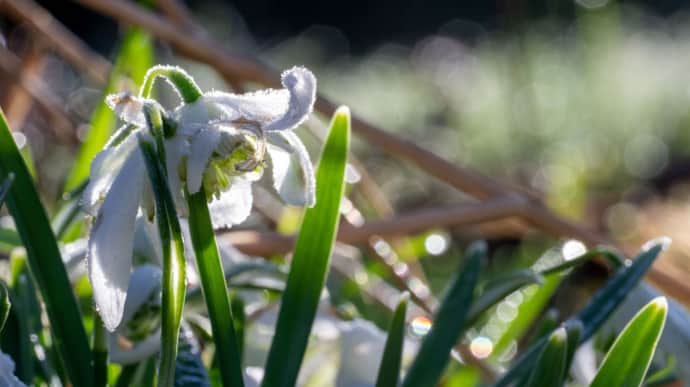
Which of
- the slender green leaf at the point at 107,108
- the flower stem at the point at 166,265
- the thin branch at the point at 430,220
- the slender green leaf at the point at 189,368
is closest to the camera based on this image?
the flower stem at the point at 166,265

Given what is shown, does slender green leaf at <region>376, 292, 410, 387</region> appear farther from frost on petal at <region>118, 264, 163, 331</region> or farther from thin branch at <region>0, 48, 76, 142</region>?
thin branch at <region>0, 48, 76, 142</region>

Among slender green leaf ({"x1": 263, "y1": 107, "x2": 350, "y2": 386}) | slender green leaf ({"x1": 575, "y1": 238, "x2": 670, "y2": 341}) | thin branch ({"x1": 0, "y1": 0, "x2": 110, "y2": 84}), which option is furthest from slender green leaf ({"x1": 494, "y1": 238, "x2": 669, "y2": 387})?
thin branch ({"x1": 0, "y1": 0, "x2": 110, "y2": 84})

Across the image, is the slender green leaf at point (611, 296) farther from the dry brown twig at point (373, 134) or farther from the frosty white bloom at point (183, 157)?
the dry brown twig at point (373, 134)

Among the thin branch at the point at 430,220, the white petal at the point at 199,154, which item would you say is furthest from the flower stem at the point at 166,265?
the thin branch at the point at 430,220

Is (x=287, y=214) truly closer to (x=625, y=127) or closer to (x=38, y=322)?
→ (x=38, y=322)

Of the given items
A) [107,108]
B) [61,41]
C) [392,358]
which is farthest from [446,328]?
[61,41]

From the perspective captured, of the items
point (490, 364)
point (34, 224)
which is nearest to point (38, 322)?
point (34, 224)
